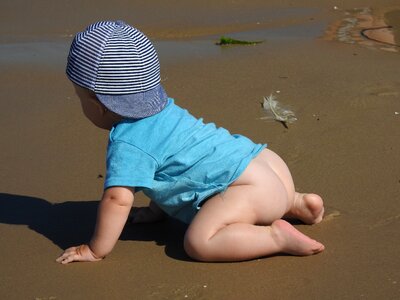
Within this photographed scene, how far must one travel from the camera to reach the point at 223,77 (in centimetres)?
445

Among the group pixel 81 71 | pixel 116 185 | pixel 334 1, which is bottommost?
pixel 334 1

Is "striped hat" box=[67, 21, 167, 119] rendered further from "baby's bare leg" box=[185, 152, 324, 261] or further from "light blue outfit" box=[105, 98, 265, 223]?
"baby's bare leg" box=[185, 152, 324, 261]

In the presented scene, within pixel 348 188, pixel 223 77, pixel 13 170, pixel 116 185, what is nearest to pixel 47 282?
pixel 116 185

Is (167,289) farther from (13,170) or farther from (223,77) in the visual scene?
(223,77)

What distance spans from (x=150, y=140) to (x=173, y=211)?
279mm

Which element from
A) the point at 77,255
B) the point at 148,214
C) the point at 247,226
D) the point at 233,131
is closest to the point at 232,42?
the point at 233,131

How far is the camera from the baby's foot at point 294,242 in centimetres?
243

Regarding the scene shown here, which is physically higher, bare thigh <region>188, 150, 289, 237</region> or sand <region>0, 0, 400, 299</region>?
bare thigh <region>188, 150, 289, 237</region>

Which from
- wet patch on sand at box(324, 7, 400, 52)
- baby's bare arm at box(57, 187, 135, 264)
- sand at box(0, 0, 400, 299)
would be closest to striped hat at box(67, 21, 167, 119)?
baby's bare arm at box(57, 187, 135, 264)

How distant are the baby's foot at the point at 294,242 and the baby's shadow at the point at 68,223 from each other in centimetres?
32

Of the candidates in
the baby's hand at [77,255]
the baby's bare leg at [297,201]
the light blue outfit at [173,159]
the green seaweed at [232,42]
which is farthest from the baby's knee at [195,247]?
the green seaweed at [232,42]

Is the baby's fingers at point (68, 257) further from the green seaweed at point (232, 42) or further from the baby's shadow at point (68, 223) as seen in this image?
the green seaweed at point (232, 42)

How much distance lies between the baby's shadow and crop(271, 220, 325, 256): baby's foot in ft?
1.06

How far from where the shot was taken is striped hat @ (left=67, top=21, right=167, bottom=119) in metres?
2.49
